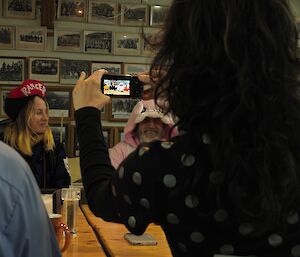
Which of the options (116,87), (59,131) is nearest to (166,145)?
(116,87)

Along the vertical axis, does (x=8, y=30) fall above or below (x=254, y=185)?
above

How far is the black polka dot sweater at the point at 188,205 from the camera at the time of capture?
2.62ft

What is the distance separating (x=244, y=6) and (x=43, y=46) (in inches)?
182

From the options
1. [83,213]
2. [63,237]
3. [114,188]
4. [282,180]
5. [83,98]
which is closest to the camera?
[282,180]

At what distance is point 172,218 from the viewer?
0.83 meters

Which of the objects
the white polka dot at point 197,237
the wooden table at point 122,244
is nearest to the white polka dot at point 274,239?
the white polka dot at point 197,237

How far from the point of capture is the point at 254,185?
78 cm

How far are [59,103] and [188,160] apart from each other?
4574mm

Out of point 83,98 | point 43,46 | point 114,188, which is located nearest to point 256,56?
point 114,188

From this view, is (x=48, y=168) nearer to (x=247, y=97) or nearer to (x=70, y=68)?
(x=70, y=68)

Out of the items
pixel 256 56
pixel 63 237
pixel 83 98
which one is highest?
pixel 256 56

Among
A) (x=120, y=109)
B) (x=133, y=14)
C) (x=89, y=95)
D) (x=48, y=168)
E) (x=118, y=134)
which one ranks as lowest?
(x=118, y=134)

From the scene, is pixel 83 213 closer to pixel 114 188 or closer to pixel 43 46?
pixel 114 188

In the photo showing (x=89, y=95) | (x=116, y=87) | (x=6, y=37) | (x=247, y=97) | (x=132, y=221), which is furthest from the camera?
(x=6, y=37)
